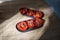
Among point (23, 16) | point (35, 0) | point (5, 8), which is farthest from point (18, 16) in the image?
point (35, 0)

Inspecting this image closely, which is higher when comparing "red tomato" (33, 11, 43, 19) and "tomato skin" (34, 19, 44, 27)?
"red tomato" (33, 11, 43, 19)

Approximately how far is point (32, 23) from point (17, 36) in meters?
0.14

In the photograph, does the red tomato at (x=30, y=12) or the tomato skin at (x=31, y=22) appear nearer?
the tomato skin at (x=31, y=22)

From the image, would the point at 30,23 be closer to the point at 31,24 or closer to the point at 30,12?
the point at 31,24

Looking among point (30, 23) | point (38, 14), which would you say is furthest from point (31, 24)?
point (38, 14)

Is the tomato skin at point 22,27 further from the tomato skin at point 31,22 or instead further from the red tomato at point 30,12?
the red tomato at point 30,12

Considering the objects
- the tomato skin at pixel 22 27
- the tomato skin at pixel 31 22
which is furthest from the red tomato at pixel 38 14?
the tomato skin at pixel 22 27

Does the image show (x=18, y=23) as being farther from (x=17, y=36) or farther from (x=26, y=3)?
(x=26, y=3)

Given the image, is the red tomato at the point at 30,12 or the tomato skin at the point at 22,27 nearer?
the tomato skin at the point at 22,27

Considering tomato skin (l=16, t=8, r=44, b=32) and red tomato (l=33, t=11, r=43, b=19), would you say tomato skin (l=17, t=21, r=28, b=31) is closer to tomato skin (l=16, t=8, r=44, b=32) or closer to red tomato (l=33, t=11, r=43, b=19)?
tomato skin (l=16, t=8, r=44, b=32)

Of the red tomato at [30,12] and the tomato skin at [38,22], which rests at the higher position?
the red tomato at [30,12]

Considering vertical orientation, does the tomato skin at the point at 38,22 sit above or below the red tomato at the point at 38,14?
below

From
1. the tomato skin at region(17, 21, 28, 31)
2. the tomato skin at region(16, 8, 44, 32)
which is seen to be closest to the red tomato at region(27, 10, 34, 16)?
the tomato skin at region(16, 8, 44, 32)

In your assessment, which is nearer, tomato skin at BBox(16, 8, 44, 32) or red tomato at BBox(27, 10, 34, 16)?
tomato skin at BBox(16, 8, 44, 32)
